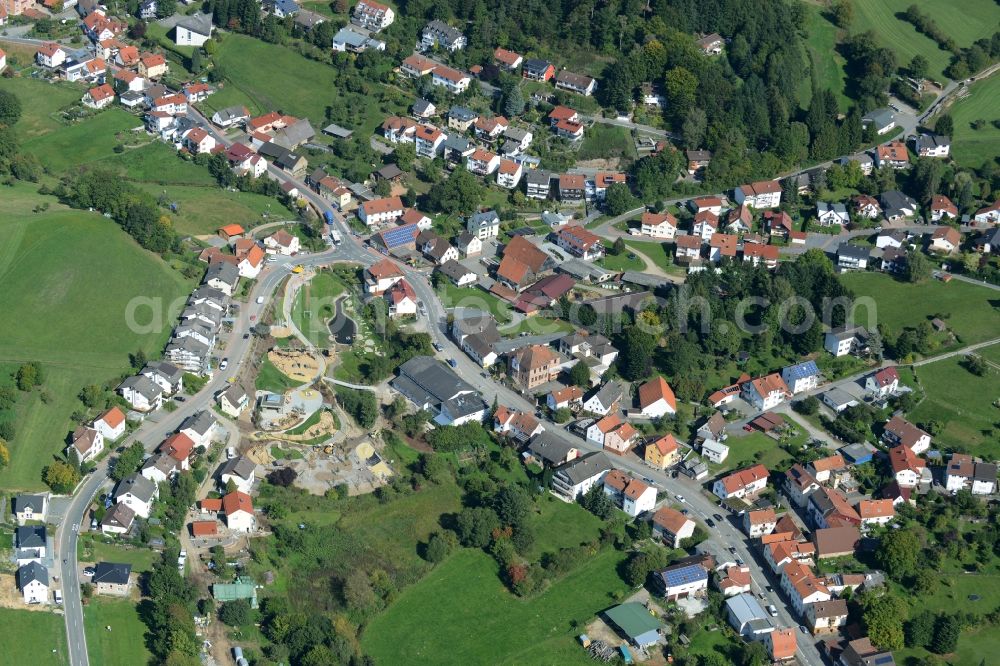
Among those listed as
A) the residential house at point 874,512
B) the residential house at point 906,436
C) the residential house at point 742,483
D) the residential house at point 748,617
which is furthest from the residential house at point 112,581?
the residential house at point 906,436

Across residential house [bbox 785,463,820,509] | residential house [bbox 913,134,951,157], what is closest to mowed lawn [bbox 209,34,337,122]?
residential house [bbox 913,134,951,157]

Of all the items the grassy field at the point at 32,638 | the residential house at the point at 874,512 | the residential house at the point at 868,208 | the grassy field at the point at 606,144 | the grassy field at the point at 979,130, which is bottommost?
the grassy field at the point at 32,638

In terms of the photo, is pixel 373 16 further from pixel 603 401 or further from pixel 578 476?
pixel 578 476

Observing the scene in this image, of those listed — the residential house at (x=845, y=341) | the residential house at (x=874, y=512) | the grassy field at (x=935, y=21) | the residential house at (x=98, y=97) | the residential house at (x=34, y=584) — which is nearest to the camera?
the residential house at (x=34, y=584)

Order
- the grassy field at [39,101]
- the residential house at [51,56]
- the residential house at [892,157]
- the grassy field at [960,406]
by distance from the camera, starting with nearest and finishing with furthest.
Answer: the grassy field at [960,406] → the grassy field at [39,101] → the residential house at [892,157] → the residential house at [51,56]

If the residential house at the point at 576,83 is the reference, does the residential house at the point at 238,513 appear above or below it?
below

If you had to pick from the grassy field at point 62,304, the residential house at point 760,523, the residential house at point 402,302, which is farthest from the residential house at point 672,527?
the grassy field at point 62,304

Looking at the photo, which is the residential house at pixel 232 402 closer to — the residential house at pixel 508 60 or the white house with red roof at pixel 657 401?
the white house with red roof at pixel 657 401

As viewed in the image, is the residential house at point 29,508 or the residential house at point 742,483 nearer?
the residential house at point 29,508

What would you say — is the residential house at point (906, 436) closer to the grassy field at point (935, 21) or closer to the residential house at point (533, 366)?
the residential house at point (533, 366)
